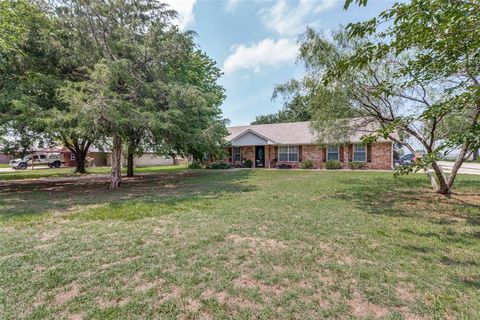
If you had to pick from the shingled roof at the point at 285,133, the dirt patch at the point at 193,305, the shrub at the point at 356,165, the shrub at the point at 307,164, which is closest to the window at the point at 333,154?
the shrub at the point at 356,165

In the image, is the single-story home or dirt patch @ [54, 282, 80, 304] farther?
the single-story home

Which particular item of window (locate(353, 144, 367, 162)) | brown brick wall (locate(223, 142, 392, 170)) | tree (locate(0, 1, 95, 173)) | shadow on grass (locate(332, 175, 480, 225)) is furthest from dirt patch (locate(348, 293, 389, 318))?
window (locate(353, 144, 367, 162))

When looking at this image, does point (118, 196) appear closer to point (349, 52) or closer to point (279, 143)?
point (349, 52)

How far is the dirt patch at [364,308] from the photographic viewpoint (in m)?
2.74

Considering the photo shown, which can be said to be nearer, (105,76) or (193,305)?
(193,305)

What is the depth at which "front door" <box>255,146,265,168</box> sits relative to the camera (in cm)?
2484

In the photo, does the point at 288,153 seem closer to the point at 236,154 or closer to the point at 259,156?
the point at 259,156

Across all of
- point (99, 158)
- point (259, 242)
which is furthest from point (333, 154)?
point (99, 158)

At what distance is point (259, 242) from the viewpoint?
4.80 m

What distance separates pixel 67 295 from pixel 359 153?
21341 mm

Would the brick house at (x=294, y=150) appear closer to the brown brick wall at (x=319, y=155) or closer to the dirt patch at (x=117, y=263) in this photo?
the brown brick wall at (x=319, y=155)

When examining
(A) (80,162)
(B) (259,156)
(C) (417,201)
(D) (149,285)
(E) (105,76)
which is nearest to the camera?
(D) (149,285)

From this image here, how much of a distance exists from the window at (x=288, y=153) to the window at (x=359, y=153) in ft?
16.0

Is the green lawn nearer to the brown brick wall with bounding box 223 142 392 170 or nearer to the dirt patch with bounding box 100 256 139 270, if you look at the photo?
the dirt patch with bounding box 100 256 139 270
